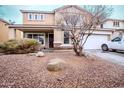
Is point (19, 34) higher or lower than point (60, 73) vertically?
higher

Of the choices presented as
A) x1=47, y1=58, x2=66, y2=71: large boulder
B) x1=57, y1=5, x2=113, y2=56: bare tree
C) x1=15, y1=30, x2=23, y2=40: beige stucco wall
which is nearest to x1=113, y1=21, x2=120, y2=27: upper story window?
x1=57, y1=5, x2=113, y2=56: bare tree

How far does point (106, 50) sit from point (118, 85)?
0.72 m

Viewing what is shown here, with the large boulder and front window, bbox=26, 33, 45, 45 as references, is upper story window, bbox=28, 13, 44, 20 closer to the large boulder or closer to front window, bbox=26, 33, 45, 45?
front window, bbox=26, 33, 45, 45

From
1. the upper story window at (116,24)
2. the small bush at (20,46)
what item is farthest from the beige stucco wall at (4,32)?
the upper story window at (116,24)

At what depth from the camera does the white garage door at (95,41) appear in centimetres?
290

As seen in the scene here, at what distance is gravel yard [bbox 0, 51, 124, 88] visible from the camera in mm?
2346

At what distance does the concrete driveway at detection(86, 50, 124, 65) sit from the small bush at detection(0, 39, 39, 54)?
1013 millimetres

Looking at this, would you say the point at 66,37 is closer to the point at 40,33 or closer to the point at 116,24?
the point at 40,33

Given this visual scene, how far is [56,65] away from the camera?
2508 mm

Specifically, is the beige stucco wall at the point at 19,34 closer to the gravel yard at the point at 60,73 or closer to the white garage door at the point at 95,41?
the gravel yard at the point at 60,73

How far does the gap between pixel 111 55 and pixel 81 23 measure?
0.79 m

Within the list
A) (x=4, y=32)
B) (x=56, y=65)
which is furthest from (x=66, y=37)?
(x=4, y=32)
